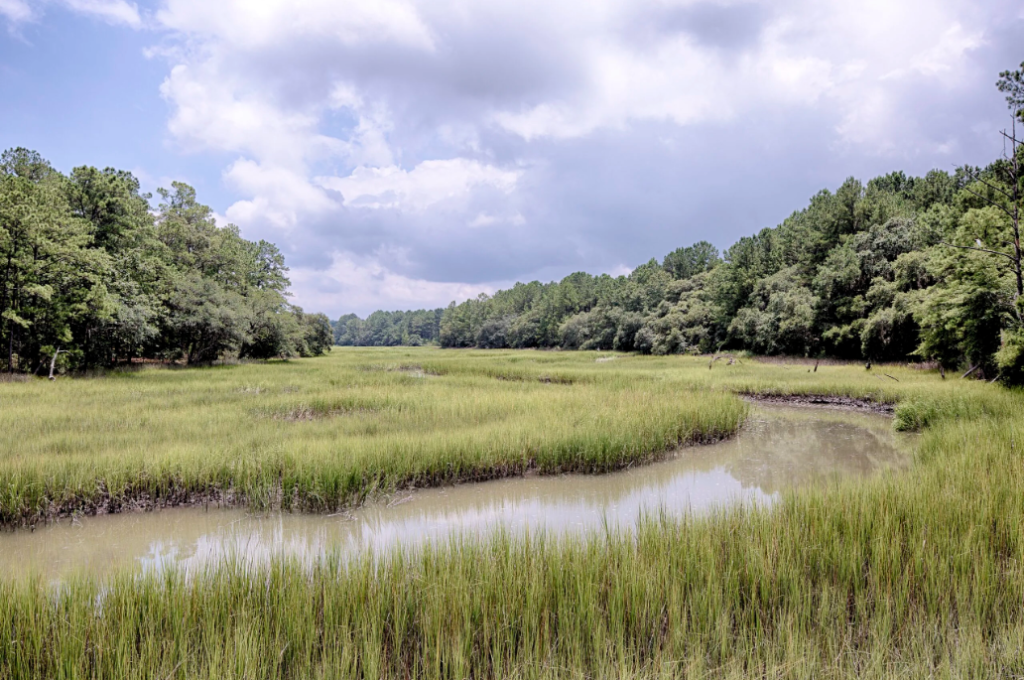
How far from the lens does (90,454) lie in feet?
25.3

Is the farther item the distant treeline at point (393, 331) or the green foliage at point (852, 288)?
the distant treeline at point (393, 331)

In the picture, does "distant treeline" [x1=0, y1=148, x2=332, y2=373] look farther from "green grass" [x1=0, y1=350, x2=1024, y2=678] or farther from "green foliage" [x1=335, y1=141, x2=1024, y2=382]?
"green foliage" [x1=335, y1=141, x2=1024, y2=382]

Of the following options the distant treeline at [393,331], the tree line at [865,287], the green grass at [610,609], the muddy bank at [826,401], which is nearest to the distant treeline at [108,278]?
the green grass at [610,609]

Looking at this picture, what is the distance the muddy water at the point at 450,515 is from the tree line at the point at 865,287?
8.04m

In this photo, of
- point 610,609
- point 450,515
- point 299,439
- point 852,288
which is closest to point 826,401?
point 450,515

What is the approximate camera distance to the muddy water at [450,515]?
5391 millimetres

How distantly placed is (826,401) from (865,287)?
20.8 metres

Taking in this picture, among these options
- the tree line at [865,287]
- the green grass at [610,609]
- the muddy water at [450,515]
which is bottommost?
the muddy water at [450,515]

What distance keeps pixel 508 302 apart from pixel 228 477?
336 feet

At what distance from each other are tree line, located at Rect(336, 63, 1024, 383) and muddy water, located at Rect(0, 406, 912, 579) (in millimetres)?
8040

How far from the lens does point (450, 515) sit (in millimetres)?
6969

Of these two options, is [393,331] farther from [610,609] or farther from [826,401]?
[610,609]

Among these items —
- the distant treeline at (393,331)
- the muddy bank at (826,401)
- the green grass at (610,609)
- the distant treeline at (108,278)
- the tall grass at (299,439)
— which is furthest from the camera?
the distant treeline at (393,331)

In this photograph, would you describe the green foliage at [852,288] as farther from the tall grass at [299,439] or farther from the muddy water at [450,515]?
the tall grass at [299,439]
